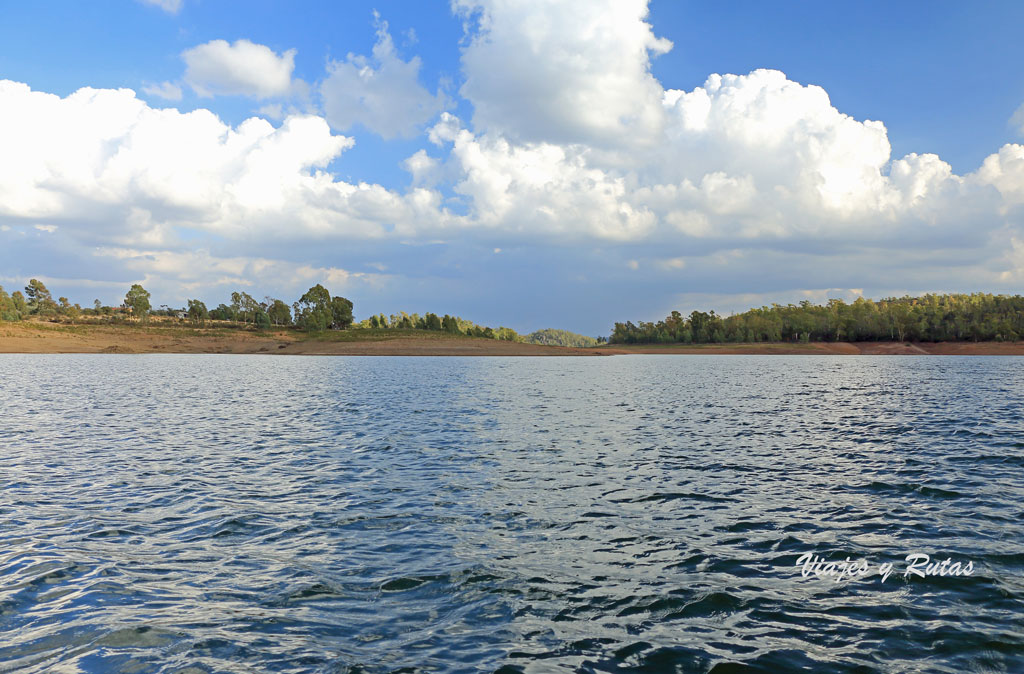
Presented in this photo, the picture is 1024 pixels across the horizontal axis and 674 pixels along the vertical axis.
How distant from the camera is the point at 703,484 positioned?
72.3ft

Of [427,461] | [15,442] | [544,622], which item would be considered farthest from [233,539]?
[15,442]

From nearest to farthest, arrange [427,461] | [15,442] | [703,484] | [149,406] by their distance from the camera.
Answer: [703,484], [427,461], [15,442], [149,406]

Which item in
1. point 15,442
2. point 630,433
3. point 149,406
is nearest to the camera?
point 15,442

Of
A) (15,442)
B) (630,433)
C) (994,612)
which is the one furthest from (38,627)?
(630,433)

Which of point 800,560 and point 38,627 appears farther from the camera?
point 800,560

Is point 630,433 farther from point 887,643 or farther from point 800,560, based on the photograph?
point 887,643

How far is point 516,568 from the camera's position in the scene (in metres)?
13.7

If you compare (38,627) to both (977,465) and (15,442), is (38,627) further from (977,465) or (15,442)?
(977,465)

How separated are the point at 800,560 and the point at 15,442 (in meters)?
37.7

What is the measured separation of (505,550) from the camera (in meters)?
15.0

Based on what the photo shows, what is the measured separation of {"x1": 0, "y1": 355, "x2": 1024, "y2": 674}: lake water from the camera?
9.92m

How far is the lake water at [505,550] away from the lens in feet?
32.6

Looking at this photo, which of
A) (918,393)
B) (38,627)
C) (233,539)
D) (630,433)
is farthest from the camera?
(918,393)

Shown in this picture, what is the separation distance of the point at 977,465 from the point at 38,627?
3251 centimetres
